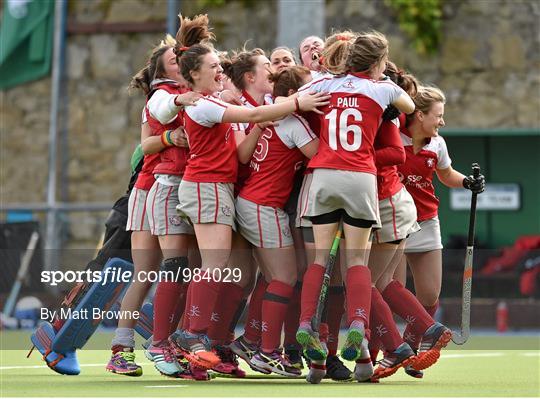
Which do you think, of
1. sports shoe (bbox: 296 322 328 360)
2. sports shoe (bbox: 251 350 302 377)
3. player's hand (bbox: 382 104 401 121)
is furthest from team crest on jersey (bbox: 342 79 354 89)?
sports shoe (bbox: 251 350 302 377)

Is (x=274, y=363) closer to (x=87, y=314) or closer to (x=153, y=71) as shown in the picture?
(x=87, y=314)

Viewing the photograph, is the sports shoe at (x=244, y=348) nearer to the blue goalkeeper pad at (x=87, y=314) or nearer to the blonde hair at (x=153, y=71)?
the blue goalkeeper pad at (x=87, y=314)

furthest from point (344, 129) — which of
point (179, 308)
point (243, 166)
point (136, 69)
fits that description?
point (136, 69)

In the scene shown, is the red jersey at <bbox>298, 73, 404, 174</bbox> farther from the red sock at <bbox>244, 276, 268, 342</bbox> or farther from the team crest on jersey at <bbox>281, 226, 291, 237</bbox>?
the red sock at <bbox>244, 276, 268, 342</bbox>

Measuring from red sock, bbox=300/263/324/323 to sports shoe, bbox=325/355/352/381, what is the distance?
19.9 inches

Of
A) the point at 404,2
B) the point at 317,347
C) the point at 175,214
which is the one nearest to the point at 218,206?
the point at 175,214

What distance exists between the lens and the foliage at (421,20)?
15836mm

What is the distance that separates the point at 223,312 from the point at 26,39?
909 centimetres

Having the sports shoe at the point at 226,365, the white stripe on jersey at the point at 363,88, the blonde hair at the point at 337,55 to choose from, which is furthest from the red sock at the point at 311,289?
the blonde hair at the point at 337,55

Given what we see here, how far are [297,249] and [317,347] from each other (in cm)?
77

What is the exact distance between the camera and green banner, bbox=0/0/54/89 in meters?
16.7

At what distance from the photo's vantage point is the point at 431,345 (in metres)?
8.04

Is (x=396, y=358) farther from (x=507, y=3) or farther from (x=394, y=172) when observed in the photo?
(x=507, y=3)

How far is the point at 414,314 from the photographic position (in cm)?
821
